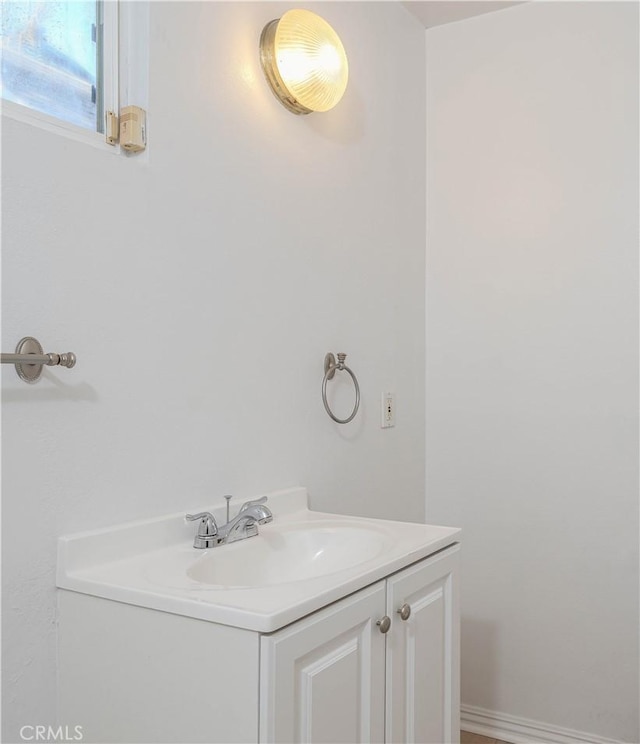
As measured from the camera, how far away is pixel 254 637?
1.01 meters

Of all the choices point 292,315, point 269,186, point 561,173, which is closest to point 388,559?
point 292,315

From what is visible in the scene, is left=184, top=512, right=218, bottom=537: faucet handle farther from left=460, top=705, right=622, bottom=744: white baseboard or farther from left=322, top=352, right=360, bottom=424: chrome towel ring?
left=460, top=705, right=622, bottom=744: white baseboard

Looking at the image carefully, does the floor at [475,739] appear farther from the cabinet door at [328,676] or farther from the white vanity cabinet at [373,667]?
the cabinet door at [328,676]

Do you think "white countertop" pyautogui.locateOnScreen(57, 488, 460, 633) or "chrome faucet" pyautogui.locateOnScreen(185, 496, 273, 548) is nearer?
"white countertop" pyautogui.locateOnScreen(57, 488, 460, 633)

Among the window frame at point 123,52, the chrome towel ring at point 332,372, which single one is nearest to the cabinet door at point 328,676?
the chrome towel ring at point 332,372

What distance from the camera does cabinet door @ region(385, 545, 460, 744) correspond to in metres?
1.34

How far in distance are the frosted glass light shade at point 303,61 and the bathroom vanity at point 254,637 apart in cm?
107

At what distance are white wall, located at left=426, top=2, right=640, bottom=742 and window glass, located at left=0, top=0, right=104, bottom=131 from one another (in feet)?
4.68

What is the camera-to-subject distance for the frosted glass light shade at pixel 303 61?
5.73 feet

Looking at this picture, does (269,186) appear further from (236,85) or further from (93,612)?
(93,612)

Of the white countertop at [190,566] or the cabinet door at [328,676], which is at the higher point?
the white countertop at [190,566]

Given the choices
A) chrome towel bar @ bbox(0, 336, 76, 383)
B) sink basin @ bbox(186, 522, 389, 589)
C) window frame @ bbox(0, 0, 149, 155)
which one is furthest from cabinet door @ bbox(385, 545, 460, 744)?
window frame @ bbox(0, 0, 149, 155)

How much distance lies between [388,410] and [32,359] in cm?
133

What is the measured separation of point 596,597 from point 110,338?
1720 millimetres
